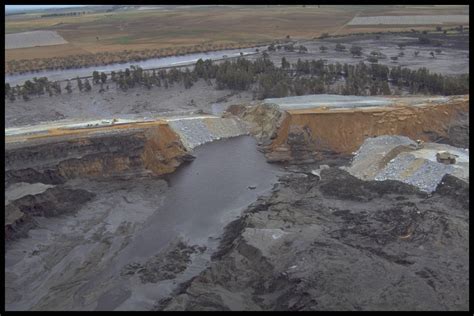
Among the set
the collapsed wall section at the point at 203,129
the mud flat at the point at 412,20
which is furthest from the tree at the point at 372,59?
the mud flat at the point at 412,20

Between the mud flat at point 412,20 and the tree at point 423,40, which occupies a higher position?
the mud flat at point 412,20

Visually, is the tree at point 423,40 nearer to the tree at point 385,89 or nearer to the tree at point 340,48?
the tree at point 340,48

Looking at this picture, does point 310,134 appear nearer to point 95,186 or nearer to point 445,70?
point 95,186

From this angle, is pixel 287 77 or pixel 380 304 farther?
pixel 287 77

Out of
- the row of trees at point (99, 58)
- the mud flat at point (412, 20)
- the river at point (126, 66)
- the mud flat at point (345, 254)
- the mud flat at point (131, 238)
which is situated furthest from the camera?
the mud flat at point (412, 20)

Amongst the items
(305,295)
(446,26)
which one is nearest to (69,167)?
(305,295)

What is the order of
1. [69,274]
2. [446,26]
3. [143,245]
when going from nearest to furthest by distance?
[69,274] → [143,245] → [446,26]

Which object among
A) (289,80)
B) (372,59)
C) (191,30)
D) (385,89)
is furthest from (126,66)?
(385,89)

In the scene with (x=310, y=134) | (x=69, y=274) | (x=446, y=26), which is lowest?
(x=69, y=274)
